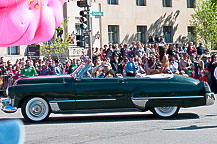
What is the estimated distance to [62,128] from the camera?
1014cm

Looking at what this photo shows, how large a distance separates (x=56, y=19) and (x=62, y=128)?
25.2ft

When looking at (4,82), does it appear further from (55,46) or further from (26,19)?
(26,19)

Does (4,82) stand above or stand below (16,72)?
below

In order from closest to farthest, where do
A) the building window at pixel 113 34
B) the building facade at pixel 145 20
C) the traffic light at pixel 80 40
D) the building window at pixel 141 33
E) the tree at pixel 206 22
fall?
1. the traffic light at pixel 80 40
2. the building facade at pixel 145 20
3. the building window at pixel 113 34
4. the tree at pixel 206 22
5. the building window at pixel 141 33

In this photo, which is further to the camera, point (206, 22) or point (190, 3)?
point (190, 3)

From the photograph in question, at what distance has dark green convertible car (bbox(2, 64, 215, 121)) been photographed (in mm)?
11383

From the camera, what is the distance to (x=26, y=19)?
248cm

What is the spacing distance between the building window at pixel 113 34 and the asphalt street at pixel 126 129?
25380 millimetres

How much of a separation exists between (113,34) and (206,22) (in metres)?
8.23

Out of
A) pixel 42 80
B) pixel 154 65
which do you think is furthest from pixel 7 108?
pixel 154 65

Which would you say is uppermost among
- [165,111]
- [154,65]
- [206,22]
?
[206,22]

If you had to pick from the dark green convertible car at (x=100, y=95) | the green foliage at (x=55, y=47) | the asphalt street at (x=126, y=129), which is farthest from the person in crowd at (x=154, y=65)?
the green foliage at (x=55, y=47)

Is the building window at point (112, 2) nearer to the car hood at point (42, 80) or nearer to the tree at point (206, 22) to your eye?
the tree at point (206, 22)

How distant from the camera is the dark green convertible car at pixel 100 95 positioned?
37.3 feet
